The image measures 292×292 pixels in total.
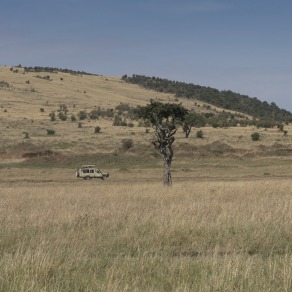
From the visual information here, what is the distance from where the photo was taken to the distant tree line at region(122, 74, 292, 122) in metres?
156

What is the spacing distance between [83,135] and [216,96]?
108 m

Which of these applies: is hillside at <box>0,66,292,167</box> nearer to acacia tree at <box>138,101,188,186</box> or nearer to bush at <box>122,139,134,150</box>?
bush at <box>122,139,134,150</box>

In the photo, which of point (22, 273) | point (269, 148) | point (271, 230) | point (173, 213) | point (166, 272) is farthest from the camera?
point (269, 148)

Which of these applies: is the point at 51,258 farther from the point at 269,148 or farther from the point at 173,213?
the point at 269,148

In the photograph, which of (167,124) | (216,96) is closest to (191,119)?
(167,124)

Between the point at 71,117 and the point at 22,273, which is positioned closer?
the point at 22,273

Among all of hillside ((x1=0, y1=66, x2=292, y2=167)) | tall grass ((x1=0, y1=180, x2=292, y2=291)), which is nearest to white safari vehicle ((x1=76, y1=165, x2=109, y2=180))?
hillside ((x1=0, y1=66, x2=292, y2=167))

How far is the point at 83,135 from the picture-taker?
68.5 metres

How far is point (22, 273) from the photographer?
19.7 feet

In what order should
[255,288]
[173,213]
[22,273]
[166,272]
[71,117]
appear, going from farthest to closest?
[71,117]
[173,213]
[166,272]
[22,273]
[255,288]

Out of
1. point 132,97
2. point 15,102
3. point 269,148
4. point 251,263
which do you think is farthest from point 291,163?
point 132,97

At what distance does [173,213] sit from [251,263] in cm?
509

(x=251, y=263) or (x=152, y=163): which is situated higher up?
(x=251, y=263)

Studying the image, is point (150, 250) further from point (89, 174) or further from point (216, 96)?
point (216, 96)
